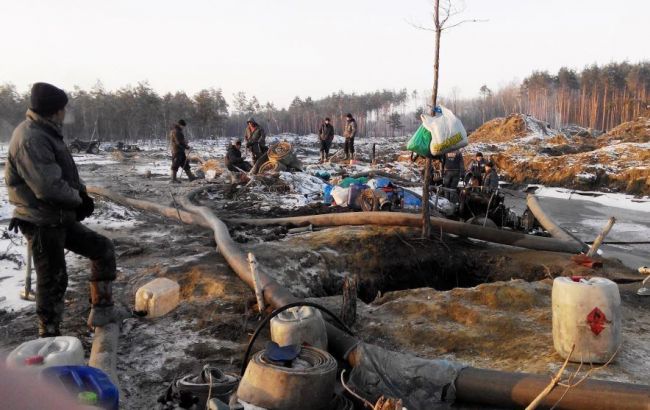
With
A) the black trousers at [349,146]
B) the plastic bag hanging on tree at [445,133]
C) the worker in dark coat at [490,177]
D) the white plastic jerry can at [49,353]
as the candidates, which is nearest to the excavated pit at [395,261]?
the plastic bag hanging on tree at [445,133]

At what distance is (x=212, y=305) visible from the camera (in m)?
4.77

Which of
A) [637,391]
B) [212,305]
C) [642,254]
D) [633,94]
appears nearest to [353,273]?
[212,305]

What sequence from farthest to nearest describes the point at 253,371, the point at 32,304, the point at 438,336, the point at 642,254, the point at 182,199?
the point at 182,199, the point at 642,254, the point at 32,304, the point at 438,336, the point at 253,371

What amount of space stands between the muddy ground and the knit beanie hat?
1.84 metres

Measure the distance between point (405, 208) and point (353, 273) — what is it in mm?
2841

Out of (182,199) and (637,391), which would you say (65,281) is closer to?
(637,391)

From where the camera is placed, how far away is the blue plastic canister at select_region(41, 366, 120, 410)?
6.03 feet

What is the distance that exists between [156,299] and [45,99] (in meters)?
1.95

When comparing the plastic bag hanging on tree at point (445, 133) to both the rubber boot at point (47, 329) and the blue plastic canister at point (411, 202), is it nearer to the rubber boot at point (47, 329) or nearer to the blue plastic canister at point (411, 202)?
the blue plastic canister at point (411, 202)

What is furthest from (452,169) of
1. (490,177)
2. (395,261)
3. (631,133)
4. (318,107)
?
(318,107)

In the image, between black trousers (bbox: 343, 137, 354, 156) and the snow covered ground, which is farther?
black trousers (bbox: 343, 137, 354, 156)

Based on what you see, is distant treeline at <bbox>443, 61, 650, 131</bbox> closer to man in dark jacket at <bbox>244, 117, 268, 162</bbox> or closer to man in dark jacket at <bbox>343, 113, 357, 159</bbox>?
man in dark jacket at <bbox>343, 113, 357, 159</bbox>

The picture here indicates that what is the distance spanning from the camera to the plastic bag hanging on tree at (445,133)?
20.6 feet

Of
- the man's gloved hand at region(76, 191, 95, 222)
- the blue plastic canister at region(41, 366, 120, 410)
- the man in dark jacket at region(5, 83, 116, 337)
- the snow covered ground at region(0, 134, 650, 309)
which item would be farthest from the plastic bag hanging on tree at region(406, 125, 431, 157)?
the blue plastic canister at region(41, 366, 120, 410)
